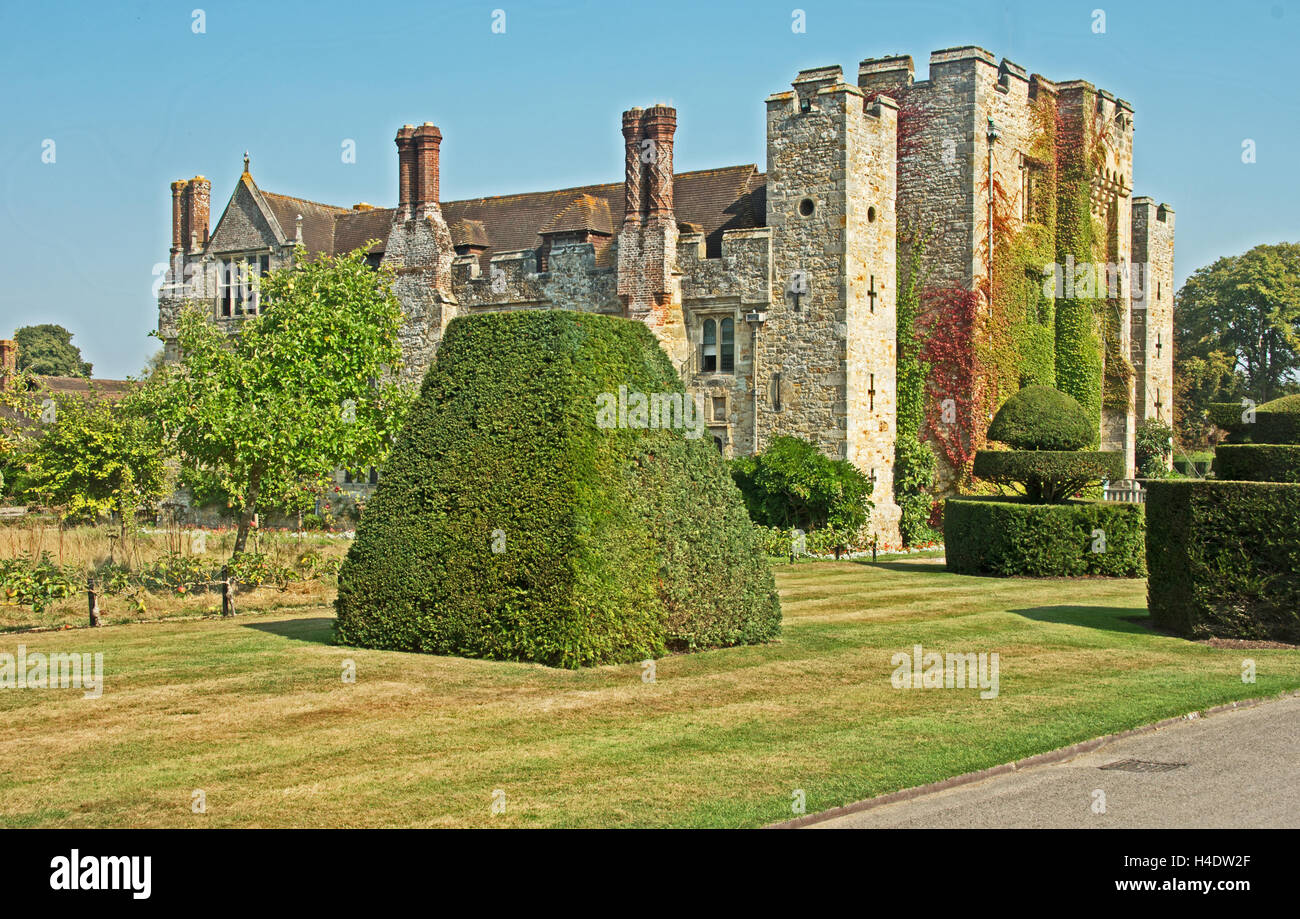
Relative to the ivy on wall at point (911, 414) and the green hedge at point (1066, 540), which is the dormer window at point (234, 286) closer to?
the ivy on wall at point (911, 414)

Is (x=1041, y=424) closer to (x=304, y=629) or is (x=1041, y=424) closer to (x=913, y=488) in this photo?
(x=913, y=488)

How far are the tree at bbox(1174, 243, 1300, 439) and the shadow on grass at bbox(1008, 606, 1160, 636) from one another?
54.6 m

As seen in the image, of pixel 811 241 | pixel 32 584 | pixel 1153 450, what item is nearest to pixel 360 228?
pixel 811 241

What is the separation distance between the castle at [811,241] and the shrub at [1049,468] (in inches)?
274

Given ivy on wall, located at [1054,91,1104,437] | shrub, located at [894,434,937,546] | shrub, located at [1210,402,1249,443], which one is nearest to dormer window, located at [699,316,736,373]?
shrub, located at [894,434,937,546]

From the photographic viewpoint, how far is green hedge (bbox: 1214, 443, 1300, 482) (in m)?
16.9

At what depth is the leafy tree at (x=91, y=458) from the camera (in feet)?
102

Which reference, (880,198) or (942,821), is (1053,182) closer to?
(880,198)

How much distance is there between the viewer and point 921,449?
115ft

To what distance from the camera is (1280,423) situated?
18328 millimetres

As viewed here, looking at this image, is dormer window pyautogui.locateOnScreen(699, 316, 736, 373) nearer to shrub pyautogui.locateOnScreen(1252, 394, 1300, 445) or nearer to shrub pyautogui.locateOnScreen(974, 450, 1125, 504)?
shrub pyautogui.locateOnScreen(974, 450, 1125, 504)

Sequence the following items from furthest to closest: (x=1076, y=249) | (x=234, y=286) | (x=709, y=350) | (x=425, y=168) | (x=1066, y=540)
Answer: (x=234, y=286) < (x=425, y=168) < (x=1076, y=249) < (x=709, y=350) < (x=1066, y=540)

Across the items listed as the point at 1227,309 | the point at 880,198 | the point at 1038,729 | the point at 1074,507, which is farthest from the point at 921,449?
the point at 1227,309

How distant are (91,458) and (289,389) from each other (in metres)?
9.48
